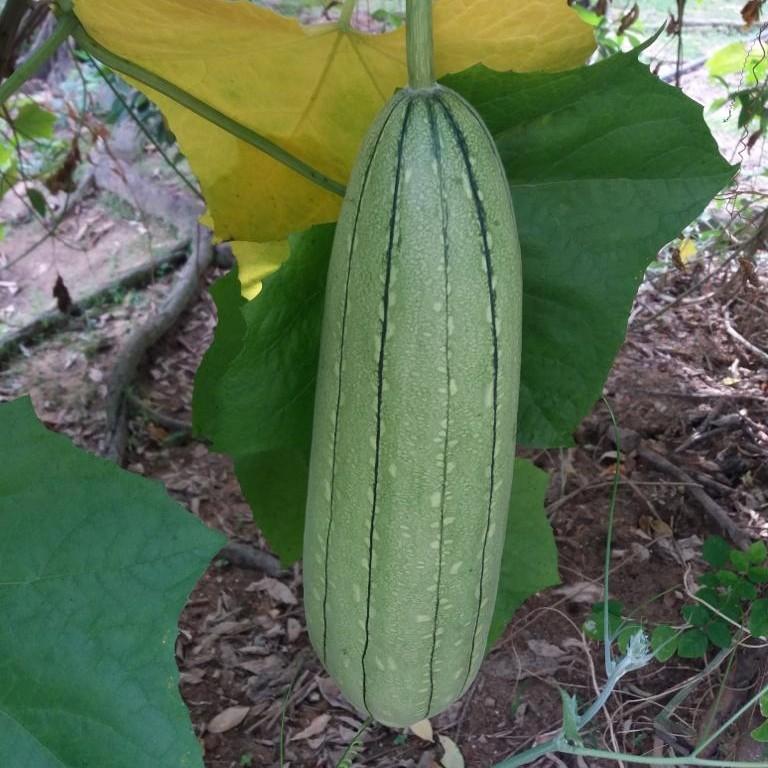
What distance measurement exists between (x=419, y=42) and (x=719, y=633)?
2.83ft

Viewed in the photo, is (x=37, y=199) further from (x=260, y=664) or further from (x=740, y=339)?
(x=740, y=339)

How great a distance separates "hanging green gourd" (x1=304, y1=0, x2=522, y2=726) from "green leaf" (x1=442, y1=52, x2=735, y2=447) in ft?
0.49

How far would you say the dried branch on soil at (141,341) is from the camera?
2.01 metres

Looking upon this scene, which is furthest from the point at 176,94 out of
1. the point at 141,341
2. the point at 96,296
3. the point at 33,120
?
the point at 96,296

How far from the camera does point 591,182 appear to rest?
83 cm

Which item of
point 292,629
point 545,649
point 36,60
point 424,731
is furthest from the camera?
point 292,629

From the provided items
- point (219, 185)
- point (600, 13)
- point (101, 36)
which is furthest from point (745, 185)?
point (101, 36)

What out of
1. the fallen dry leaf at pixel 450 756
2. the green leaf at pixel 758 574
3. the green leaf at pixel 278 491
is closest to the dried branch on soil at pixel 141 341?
the green leaf at pixel 278 491

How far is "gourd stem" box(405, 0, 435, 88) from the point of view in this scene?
26.6 inches

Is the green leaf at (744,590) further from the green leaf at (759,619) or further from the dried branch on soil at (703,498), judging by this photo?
the dried branch on soil at (703,498)

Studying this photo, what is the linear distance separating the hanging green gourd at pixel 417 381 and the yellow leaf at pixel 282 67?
0.74ft

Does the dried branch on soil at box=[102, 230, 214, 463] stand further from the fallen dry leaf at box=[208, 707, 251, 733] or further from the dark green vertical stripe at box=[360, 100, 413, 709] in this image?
the dark green vertical stripe at box=[360, 100, 413, 709]

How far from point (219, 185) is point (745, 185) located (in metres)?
1.77

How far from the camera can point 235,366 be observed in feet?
2.64
